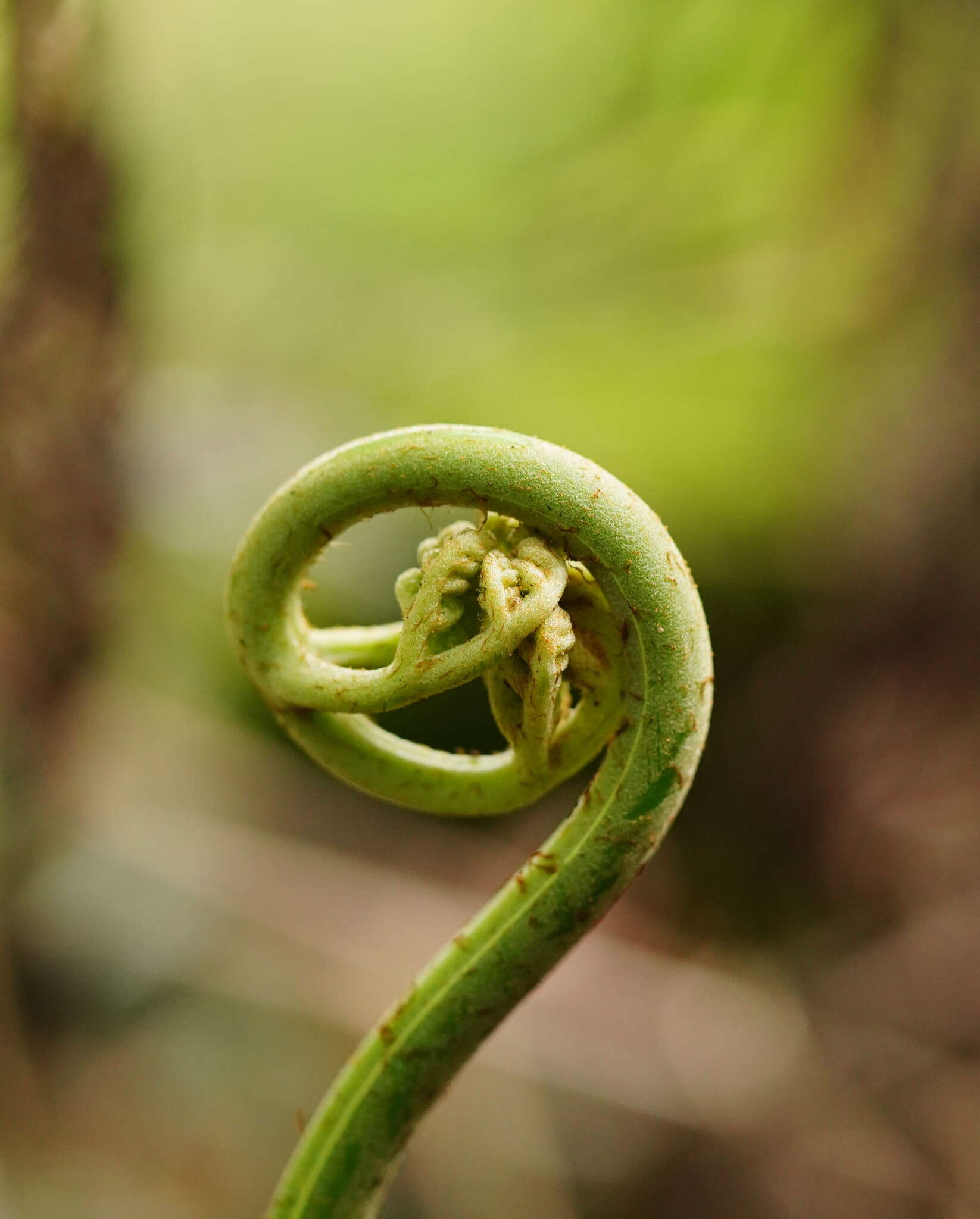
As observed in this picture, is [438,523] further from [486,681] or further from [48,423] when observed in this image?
[486,681]

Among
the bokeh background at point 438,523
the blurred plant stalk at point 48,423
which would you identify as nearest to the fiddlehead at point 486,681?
the bokeh background at point 438,523

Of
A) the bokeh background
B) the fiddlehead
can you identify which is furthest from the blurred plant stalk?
the fiddlehead

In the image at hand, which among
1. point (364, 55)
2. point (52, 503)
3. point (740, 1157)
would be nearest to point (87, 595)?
point (52, 503)

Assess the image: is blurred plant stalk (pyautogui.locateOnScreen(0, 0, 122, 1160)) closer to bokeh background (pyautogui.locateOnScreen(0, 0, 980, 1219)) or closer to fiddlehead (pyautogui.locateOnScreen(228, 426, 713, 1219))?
bokeh background (pyautogui.locateOnScreen(0, 0, 980, 1219))

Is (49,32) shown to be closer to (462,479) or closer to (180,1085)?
(462,479)

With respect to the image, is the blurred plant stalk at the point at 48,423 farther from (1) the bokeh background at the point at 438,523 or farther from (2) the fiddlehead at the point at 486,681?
(2) the fiddlehead at the point at 486,681
